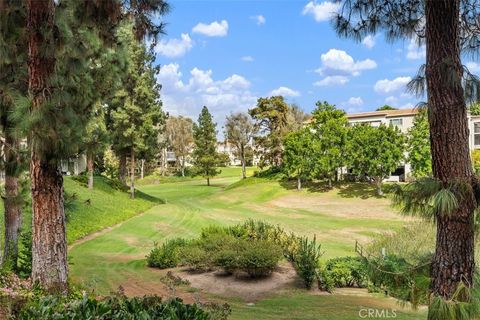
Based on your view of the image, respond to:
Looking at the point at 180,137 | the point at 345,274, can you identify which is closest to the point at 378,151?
the point at 345,274

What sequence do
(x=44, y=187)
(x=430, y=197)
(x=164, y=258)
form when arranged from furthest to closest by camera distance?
(x=164, y=258)
(x=44, y=187)
(x=430, y=197)

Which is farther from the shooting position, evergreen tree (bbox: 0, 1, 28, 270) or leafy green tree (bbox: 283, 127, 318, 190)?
leafy green tree (bbox: 283, 127, 318, 190)

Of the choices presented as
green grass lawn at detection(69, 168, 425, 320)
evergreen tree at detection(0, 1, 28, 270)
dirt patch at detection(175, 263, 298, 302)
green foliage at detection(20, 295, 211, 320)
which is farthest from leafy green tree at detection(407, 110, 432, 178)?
green foliage at detection(20, 295, 211, 320)

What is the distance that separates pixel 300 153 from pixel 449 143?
118 ft

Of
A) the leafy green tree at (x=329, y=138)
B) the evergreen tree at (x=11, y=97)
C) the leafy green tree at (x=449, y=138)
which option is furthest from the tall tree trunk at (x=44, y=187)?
the leafy green tree at (x=329, y=138)

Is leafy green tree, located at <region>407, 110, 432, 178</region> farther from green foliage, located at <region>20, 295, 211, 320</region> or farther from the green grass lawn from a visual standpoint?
green foliage, located at <region>20, 295, 211, 320</region>

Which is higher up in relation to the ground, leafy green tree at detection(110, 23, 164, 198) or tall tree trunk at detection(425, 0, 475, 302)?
leafy green tree at detection(110, 23, 164, 198)

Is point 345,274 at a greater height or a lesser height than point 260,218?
greater

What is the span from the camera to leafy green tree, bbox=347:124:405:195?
1367 inches

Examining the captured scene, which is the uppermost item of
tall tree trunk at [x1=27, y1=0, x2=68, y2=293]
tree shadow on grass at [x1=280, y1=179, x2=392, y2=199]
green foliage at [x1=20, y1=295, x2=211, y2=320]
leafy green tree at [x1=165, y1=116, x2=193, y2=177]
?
leafy green tree at [x1=165, y1=116, x2=193, y2=177]

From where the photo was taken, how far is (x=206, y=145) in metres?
50.8

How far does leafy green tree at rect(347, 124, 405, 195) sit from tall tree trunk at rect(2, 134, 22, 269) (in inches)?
1156

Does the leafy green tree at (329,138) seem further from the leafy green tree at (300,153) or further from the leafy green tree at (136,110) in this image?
the leafy green tree at (136,110)

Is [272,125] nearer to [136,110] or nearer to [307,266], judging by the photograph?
[136,110]
